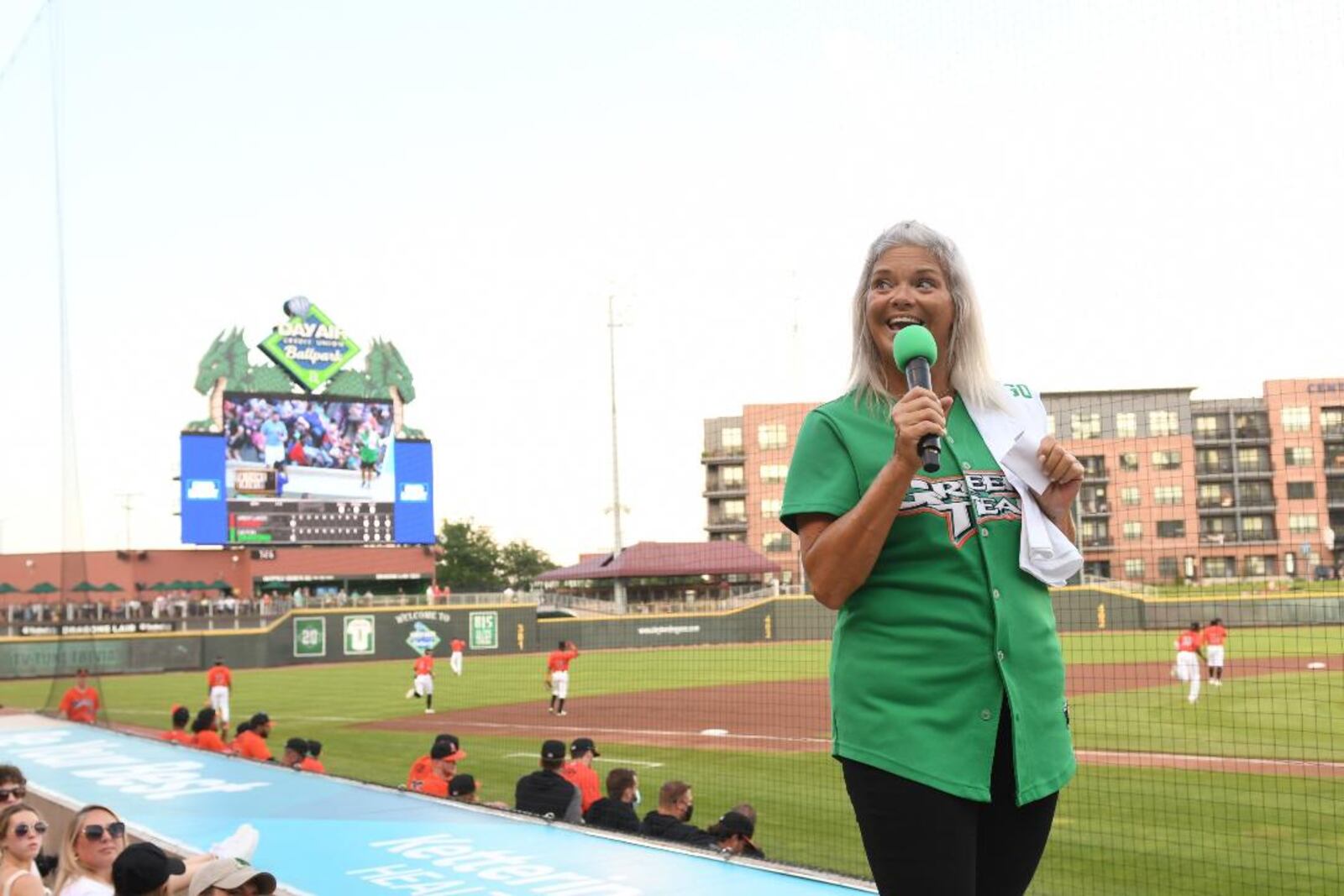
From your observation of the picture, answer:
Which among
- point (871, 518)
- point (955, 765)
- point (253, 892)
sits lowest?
point (253, 892)

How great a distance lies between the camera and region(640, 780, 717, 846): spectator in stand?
20.0 ft

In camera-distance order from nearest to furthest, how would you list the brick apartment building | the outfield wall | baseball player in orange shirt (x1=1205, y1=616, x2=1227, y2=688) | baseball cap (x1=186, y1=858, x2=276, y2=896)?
baseball cap (x1=186, y1=858, x2=276, y2=896) < baseball player in orange shirt (x1=1205, y1=616, x2=1227, y2=688) < the outfield wall < the brick apartment building

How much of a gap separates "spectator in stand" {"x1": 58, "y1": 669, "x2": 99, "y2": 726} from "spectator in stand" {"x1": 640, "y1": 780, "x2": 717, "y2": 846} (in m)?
9.64

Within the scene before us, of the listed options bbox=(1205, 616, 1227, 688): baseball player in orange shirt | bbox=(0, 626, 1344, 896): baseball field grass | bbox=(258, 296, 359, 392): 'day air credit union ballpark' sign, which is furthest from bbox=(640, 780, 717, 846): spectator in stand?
bbox=(258, 296, 359, 392): 'day air credit union ballpark' sign

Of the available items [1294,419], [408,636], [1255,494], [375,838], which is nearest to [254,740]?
[375,838]

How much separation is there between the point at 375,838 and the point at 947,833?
486 centimetres

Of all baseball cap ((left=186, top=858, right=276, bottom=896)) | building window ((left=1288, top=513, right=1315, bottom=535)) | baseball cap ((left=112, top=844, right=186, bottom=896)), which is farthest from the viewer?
building window ((left=1288, top=513, right=1315, bottom=535))

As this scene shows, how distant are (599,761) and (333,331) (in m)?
39.8

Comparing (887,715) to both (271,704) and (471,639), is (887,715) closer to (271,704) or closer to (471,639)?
(271,704)

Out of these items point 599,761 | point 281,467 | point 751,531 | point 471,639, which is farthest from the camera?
point 751,531

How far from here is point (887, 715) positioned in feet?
5.39

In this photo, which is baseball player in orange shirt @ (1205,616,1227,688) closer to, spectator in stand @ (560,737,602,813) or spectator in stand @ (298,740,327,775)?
spectator in stand @ (560,737,602,813)

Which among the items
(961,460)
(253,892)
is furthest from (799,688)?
(961,460)

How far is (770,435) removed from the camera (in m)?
51.0
